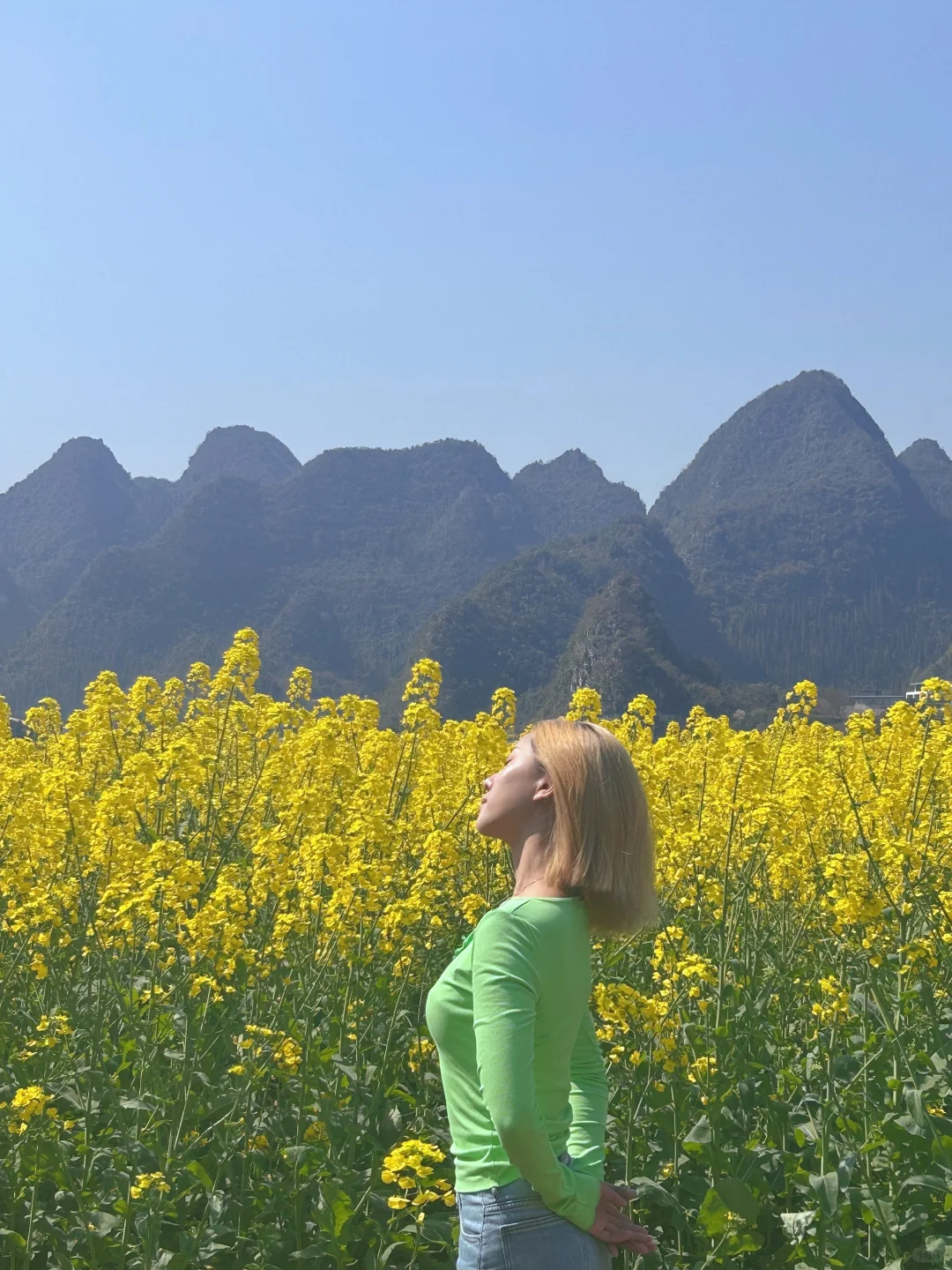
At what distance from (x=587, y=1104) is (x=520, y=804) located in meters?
0.54

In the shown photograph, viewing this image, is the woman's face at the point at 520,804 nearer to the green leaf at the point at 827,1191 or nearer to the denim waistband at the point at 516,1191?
the denim waistband at the point at 516,1191

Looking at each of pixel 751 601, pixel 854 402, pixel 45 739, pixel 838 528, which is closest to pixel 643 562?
pixel 751 601

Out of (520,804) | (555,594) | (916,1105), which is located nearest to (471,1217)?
(520,804)

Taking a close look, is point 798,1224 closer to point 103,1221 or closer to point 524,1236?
point 524,1236

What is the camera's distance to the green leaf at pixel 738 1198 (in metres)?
3.02

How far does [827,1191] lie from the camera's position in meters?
3.07

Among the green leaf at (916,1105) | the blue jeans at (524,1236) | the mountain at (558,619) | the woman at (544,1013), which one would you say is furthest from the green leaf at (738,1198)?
the mountain at (558,619)

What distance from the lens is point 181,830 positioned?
244 inches

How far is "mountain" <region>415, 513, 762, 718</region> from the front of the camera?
3991 inches

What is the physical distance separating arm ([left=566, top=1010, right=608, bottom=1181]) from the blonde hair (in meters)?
0.21

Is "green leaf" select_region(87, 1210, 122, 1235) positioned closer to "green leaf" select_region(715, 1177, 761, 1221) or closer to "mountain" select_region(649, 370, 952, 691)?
"green leaf" select_region(715, 1177, 761, 1221)

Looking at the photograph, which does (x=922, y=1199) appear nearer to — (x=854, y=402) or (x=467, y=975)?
(x=467, y=975)

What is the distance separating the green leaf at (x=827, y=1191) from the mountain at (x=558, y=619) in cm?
7382

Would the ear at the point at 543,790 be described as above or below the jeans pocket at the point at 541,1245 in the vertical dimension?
above
